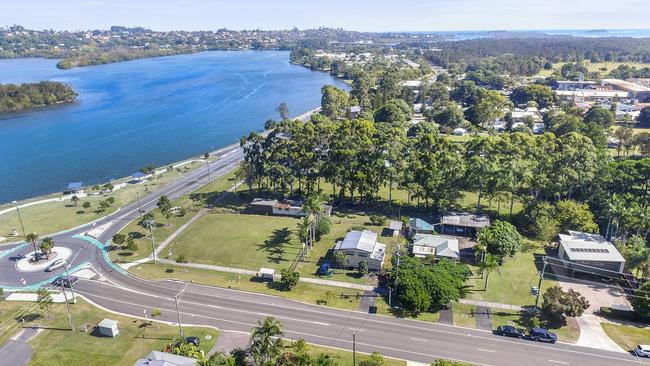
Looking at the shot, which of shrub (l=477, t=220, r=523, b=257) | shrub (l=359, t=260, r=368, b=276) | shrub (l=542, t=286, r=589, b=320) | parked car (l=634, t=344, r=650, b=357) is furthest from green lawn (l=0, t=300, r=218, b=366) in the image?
parked car (l=634, t=344, r=650, b=357)

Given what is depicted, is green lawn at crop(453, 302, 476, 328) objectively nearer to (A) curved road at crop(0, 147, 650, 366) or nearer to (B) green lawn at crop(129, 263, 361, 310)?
(A) curved road at crop(0, 147, 650, 366)

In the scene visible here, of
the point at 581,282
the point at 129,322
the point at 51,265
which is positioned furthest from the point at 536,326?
the point at 51,265

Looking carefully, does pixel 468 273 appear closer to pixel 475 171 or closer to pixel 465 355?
pixel 465 355

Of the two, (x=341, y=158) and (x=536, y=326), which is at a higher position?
(x=341, y=158)

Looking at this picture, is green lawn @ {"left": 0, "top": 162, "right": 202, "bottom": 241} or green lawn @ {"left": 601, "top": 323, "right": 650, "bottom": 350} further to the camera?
green lawn @ {"left": 0, "top": 162, "right": 202, "bottom": 241}

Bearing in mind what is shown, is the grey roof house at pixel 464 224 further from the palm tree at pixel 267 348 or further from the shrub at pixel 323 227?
the palm tree at pixel 267 348

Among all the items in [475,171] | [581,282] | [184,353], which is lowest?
[581,282]

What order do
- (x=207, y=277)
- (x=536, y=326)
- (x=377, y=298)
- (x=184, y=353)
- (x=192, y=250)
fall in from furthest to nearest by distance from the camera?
1. (x=192, y=250)
2. (x=207, y=277)
3. (x=377, y=298)
4. (x=536, y=326)
5. (x=184, y=353)

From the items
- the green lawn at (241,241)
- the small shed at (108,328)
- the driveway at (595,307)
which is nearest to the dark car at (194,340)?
the small shed at (108,328)
